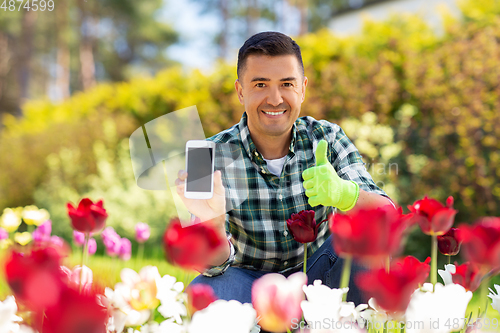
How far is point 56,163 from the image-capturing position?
4.78 metres

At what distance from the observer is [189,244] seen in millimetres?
503

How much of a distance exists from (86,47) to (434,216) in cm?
1446

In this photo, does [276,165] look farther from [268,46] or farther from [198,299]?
[198,299]

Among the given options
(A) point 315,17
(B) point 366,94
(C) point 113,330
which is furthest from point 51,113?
(A) point 315,17

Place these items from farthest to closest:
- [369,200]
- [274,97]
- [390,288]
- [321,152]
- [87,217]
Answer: [274,97] → [369,200] → [321,152] → [87,217] → [390,288]

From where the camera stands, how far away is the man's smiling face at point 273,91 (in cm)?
137

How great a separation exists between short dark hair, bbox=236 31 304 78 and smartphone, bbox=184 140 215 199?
0.50 metres

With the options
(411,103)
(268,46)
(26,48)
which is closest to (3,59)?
(26,48)

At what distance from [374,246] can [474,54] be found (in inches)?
114

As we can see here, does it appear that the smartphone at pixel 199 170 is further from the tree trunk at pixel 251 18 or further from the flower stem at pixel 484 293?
the tree trunk at pixel 251 18

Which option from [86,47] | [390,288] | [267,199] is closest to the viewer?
[390,288]

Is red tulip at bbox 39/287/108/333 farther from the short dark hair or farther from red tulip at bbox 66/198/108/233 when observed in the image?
the short dark hair

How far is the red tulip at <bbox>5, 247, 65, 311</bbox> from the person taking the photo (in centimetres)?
39

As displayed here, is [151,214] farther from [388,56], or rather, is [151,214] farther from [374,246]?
[374,246]
